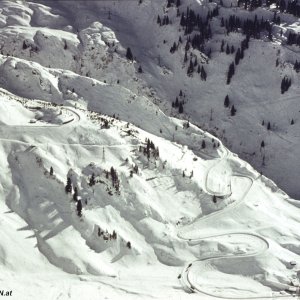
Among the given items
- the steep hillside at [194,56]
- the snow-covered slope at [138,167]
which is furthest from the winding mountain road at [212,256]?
the steep hillside at [194,56]

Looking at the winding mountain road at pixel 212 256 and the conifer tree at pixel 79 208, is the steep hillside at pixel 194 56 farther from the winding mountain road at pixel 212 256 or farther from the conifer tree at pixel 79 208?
the conifer tree at pixel 79 208

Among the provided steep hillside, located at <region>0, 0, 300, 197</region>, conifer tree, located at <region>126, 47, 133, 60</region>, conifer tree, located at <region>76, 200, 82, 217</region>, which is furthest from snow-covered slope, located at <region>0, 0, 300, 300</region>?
conifer tree, located at <region>126, 47, 133, 60</region>

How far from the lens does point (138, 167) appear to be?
108m

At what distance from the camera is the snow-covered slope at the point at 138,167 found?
8225 cm

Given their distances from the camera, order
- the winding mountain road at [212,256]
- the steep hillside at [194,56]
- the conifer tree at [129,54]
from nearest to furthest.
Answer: the winding mountain road at [212,256] < the steep hillside at [194,56] < the conifer tree at [129,54]

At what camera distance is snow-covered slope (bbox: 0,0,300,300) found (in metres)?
82.2

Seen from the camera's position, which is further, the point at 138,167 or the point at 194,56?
the point at 194,56

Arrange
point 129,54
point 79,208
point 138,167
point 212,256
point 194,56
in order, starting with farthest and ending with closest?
1. point 194,56
2. point 129,54
3. point 138,167
4. point 79,208
5. point 212,256

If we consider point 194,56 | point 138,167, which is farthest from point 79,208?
point 194,56

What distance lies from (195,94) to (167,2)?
5163 cm

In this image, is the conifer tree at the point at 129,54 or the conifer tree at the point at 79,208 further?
the conifer tree at the point at 129,54

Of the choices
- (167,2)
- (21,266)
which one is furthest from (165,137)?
(167,2)

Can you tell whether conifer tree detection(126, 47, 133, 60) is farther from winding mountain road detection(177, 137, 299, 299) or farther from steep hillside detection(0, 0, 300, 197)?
winding mountain road detection(177, 137, 299, 299)

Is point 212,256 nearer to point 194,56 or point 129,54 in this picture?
point 129,54
